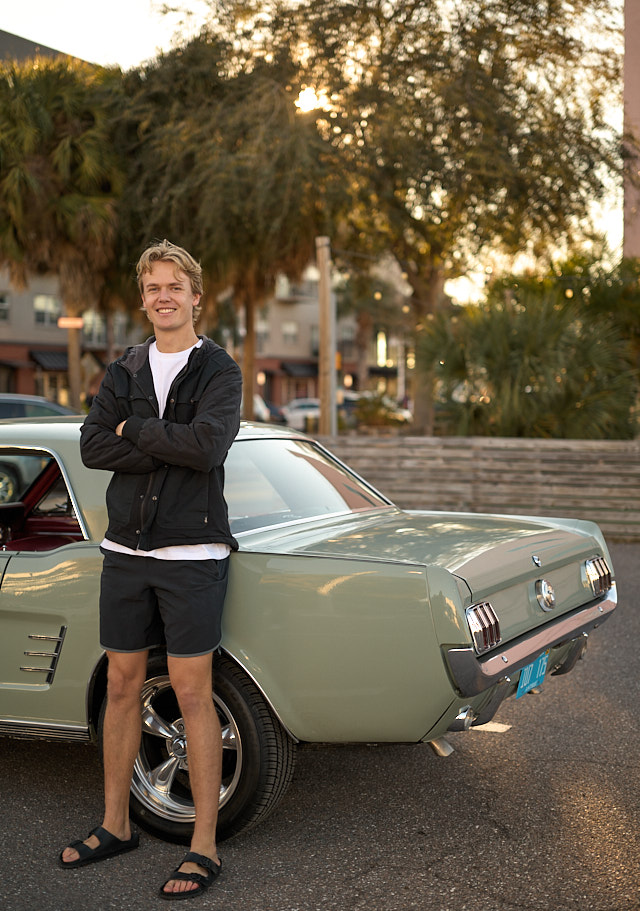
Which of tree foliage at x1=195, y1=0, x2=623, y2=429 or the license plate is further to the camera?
tree foliage at x1=195, y1=0, x2=623, y2=429

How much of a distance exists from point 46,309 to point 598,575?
4879 centimetres

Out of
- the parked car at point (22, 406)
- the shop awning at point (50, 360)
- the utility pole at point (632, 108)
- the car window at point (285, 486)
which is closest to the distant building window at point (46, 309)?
the shop awning at point (50, 360)

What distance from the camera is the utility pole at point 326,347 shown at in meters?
16.6

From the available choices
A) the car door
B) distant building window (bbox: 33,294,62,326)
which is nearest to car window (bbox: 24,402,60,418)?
the car door

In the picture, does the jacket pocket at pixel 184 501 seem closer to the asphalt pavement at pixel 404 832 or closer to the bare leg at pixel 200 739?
the bare leg at pixel 200 739

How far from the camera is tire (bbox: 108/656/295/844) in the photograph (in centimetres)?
352

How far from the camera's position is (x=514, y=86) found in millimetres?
18281

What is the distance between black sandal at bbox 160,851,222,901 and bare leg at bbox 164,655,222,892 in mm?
21

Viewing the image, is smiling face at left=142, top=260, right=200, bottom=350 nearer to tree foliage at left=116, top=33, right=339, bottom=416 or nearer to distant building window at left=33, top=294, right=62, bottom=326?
tree foliage at left=116, top=33, right=339, bottom=416

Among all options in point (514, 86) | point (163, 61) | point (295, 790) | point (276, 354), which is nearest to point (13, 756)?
point (295, 790)

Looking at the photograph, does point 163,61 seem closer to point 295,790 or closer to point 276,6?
point 276,6

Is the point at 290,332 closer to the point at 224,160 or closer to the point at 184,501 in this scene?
the point at 224,160

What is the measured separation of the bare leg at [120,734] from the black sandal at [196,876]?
0.30 m

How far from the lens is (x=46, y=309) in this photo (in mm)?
50531
